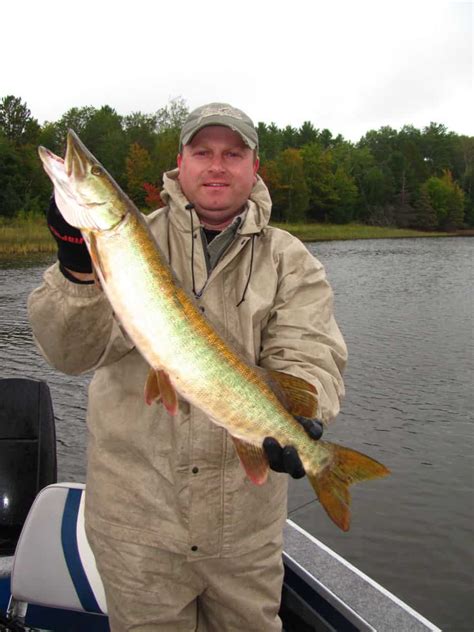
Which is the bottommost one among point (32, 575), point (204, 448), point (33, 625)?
point (33, 625)

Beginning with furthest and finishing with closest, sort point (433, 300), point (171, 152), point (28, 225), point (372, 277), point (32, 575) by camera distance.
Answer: point (171, 152)
point (28, 225)
point (372, 277)
point (433, 300)
point (32, 575)

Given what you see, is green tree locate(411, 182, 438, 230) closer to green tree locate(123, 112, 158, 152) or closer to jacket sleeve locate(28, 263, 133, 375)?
green tree locate(123, 112, 158, 152)

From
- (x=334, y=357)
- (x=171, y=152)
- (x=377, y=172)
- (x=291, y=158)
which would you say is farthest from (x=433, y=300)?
(x=377, y=172)

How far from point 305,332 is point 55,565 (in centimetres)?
172

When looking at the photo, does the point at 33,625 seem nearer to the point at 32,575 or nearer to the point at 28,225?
the point at 32,575

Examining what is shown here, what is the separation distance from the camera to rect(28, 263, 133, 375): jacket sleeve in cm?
236

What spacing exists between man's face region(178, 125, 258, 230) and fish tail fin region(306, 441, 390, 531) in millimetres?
1197

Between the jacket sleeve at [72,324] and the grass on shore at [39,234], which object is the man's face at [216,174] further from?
the grass on shore at [39,234]

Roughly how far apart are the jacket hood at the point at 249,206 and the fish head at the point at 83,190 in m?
0.55

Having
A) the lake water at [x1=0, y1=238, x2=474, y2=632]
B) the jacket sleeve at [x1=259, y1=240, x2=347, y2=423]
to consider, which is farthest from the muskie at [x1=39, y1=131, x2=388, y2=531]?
the lake water at [x1=0, y1=238, x2=474, y2=632]

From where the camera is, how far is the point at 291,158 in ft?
247

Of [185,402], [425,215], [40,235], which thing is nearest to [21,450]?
[185,402]

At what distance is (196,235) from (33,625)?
2265 millimetres

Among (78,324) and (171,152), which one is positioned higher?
(171,152)
